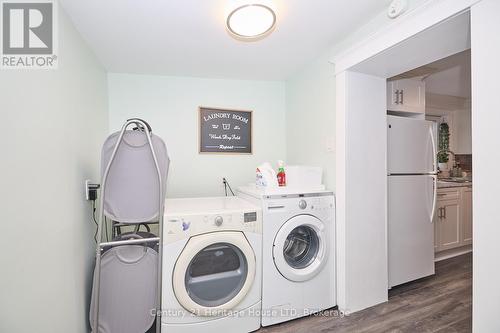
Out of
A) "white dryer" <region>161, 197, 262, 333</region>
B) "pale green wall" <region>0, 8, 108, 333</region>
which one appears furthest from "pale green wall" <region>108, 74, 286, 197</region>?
"white dryer" <region>161, 197, 262, 333</region>

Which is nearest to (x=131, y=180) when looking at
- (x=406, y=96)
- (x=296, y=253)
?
(x=296, y=253)

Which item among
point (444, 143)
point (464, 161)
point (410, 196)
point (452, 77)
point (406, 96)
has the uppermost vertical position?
point (452, 77)

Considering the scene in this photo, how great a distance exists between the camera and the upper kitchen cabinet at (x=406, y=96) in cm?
221

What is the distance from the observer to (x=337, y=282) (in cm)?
188

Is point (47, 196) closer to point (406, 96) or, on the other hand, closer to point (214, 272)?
point (214, 272)

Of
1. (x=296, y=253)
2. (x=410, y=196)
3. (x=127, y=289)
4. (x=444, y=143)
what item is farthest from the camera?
(x=444, y=143)

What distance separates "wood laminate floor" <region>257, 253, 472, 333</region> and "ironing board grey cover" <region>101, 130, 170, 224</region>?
124 centimetres

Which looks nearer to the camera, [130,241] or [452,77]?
[130,241]

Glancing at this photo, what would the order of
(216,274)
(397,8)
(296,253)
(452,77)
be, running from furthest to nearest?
(452,77)
(296,253)
(216,274)
(397,8)

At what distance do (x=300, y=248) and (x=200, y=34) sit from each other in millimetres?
1883

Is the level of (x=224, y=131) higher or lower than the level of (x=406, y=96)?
lower

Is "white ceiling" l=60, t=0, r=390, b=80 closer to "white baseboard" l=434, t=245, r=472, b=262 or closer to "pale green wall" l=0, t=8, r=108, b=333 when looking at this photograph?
"pale green wall" l=0, t=8, r=108, b=333

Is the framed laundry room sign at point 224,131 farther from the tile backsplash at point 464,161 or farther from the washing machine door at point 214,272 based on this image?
the tile backsplash at point 464,161

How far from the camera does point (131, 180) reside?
1397 mm
